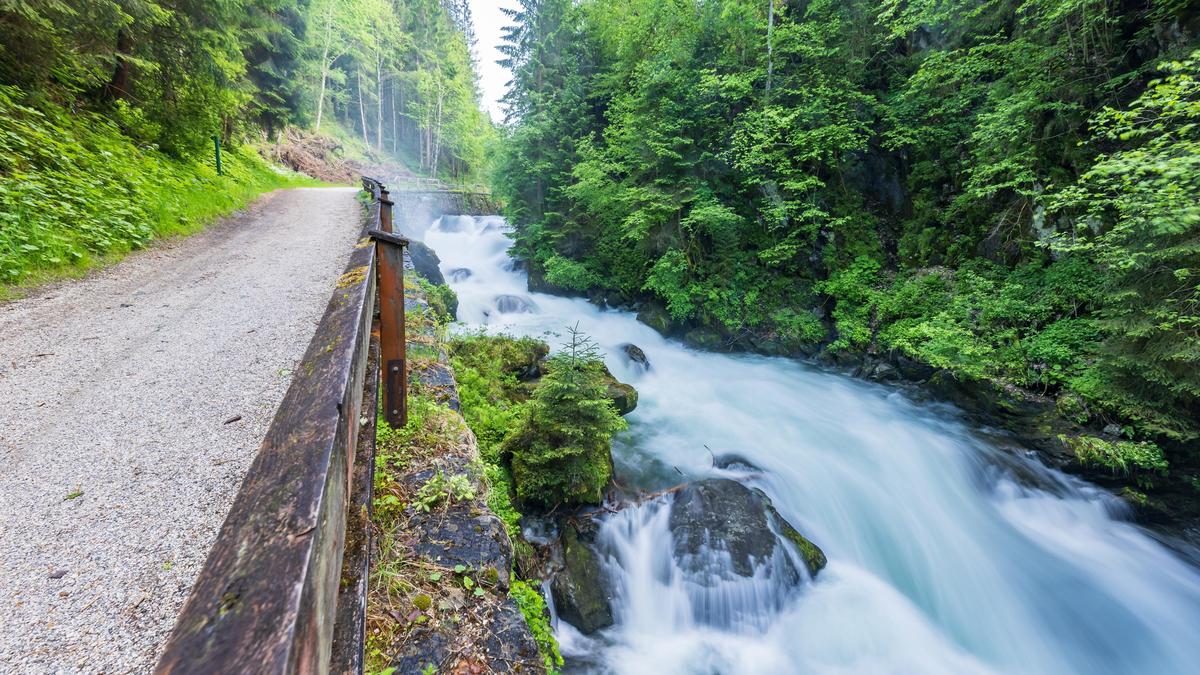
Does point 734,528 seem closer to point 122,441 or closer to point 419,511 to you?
point 419,511

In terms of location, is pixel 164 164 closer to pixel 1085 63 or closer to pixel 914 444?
pixel 914 444

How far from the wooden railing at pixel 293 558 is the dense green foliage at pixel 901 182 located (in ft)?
24.4

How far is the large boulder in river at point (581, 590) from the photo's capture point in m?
4.87

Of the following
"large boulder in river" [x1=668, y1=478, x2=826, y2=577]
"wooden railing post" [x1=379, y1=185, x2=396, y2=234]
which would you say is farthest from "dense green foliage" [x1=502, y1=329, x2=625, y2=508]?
"wooden railing post" [x1=379, y1=185, x2=396, y2=234]

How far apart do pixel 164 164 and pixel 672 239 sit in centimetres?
1216

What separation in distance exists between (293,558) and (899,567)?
764 cm

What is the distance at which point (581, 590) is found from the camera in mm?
4992

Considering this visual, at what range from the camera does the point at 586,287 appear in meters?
15.8

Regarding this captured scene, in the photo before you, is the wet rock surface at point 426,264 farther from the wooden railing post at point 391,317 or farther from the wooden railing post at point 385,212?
the wooden railing post at point 391,317

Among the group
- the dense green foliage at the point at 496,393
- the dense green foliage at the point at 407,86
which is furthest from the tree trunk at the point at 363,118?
the dense green foliage at the point at 496,393

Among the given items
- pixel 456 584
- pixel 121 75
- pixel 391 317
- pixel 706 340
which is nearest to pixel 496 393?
pixel 391 317

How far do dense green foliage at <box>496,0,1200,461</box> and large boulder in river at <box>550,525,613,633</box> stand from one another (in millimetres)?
7213

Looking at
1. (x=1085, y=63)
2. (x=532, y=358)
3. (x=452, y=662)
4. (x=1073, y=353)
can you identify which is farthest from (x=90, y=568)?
(x=1085, y=63)

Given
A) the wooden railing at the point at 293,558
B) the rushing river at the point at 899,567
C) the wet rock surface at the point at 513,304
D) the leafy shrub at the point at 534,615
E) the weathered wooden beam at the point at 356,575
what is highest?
the wooden railing at the point at 293,558
